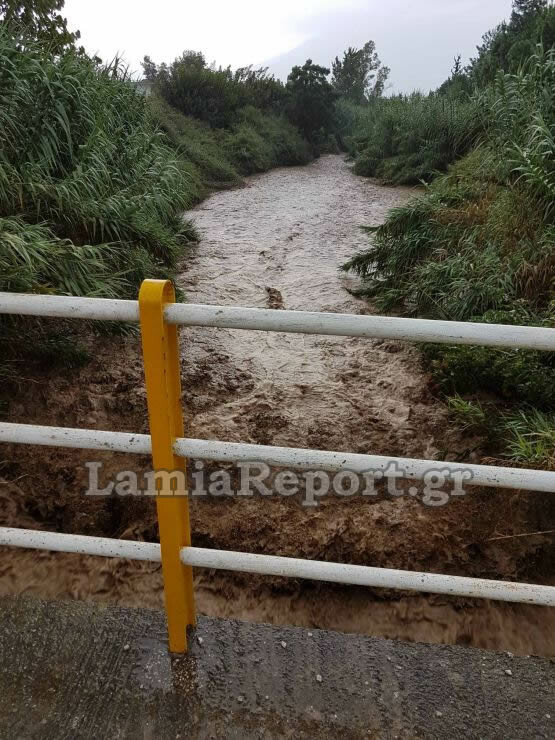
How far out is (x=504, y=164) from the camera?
4.99 metres

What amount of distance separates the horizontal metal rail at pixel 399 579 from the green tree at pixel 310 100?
15.6 metres

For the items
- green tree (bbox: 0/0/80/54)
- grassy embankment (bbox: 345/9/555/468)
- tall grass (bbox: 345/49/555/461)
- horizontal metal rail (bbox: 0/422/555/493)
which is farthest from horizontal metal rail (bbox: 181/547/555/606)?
green tree (bbox: 0/0/80/54)

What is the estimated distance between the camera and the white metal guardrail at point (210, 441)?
1.18 m

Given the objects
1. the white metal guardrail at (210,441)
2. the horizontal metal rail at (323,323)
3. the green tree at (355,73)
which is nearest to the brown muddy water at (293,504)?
the white metal guardrail at (210,441)

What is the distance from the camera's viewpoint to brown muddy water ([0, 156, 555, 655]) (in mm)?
2025

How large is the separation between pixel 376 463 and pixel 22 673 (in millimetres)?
1182

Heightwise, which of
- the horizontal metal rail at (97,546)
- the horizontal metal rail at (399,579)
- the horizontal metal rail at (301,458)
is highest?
the horizontal metal rail at (301,458)

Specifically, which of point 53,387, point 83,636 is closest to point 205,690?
point 83,636

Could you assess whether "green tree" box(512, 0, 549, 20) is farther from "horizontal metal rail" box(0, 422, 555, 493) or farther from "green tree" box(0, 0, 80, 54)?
"horizontal metal rail" box(0, 422, 555, 493)

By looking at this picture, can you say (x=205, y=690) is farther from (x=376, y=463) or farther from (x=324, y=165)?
(x=324, y=165)

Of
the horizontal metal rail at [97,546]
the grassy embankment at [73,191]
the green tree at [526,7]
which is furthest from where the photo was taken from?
the green tree at [526,7]

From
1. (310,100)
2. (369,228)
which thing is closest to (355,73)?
(310,100)

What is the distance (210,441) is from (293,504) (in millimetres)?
1380

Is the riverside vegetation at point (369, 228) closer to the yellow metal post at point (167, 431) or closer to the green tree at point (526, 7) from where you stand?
the yellow metal post at point (167, 431)
